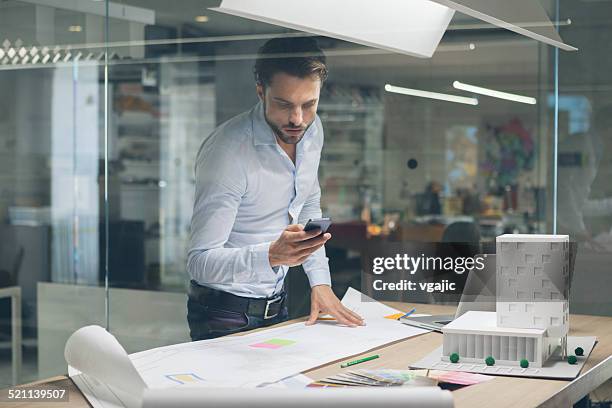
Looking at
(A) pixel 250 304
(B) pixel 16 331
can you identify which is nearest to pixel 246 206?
(A) pixel 250 304

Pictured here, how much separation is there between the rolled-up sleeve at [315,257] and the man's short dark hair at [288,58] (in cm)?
51

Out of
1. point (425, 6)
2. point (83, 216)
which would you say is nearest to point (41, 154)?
point (83, 216)

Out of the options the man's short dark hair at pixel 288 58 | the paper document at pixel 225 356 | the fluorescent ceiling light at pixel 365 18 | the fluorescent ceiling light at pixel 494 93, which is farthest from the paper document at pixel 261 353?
the fluorescent ceiling light at pixel 494 93

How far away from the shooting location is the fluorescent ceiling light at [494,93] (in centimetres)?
429

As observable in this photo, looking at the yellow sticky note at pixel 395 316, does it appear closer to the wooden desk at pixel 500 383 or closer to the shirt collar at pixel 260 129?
the wooden desk at pixel 500 383

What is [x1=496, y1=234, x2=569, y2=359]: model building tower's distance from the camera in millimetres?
2359

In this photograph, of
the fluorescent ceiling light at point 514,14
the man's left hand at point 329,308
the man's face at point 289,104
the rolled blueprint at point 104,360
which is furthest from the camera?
the man's face at point 289,104

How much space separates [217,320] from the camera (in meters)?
3.44

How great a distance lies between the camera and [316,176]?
3842 millimetres

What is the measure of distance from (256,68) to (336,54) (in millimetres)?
439

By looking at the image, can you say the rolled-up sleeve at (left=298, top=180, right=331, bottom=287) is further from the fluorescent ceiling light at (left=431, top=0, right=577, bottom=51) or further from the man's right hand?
the fluorescent ceiling light at (left=431, top=0, right=577, bottom=51)

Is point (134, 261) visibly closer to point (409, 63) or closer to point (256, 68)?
point (256, 68)

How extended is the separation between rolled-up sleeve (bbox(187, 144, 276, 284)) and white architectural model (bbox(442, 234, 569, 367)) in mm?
1131

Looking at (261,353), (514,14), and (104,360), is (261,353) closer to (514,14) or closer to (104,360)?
(104,360)
